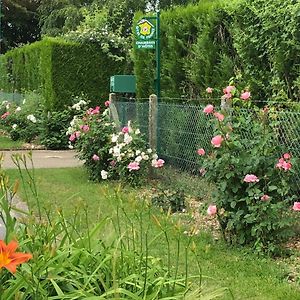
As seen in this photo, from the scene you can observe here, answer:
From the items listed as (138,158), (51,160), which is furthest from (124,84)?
(138,158)

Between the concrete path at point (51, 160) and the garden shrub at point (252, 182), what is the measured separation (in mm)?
6086

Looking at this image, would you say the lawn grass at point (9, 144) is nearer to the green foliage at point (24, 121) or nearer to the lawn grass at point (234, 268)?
the green foliage at point (24, 121)

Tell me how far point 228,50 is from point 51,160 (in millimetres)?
5635

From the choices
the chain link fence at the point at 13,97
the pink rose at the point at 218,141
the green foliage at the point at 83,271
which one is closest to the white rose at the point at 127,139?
the pink rose at the point at 218,141

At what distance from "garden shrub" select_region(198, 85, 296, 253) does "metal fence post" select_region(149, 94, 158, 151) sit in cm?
347

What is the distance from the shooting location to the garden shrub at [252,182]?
5.14 meters

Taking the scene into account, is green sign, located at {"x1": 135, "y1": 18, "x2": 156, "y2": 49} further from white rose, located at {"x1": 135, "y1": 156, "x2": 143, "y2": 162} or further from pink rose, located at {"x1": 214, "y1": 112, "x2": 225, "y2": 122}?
pink rose, located at {"x1": 214, "y1": 112, "x2": 225, "y2": 122}

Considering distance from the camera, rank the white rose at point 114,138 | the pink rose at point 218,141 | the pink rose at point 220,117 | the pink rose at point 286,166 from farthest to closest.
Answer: the white rose at point 114,138 → the pink rose at point 220,117 → the pink rose at point 218,141 → the pink rose at point 286,166

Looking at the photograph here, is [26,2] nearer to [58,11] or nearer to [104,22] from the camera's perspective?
[58,11]

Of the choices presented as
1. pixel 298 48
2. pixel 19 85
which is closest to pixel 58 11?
pixel 19 85

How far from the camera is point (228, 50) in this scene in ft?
27.6

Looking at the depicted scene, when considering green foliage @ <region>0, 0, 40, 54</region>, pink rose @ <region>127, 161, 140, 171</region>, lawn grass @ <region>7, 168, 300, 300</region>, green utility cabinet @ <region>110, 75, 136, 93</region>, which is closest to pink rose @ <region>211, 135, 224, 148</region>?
lawn grass @ <region>7, 168, 300, 300</region>

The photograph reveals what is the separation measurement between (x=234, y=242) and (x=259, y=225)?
42 centimetres

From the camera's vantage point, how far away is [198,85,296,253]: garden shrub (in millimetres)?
5137
